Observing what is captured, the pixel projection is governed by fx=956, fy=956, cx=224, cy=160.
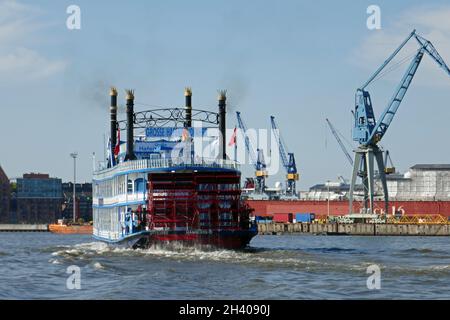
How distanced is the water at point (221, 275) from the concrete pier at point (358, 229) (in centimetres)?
7612

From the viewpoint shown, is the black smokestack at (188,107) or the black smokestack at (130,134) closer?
the black smokestack at (130,134)

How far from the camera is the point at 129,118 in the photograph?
79125mm

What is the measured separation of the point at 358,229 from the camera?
490ft

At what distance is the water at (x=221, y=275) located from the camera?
1682 inches

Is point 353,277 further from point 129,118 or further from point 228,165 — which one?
point 129,118

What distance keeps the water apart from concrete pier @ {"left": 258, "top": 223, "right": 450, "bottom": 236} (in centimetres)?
7612

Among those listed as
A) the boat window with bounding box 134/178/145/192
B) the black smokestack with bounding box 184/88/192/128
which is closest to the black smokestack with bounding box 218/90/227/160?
the black smokestack with bounding box 184/88/192/128

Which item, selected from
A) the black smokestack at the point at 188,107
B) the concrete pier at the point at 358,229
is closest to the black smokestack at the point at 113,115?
the black smokestack at the point at 188,107

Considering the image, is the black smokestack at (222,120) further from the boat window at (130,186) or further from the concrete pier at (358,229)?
the concrete pier at (358,229)

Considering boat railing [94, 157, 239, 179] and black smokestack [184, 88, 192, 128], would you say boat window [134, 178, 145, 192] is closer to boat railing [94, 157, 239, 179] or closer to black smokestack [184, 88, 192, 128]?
boat railing [94, 157, 239, 179]

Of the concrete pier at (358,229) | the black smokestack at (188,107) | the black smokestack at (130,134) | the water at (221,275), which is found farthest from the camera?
the concrete pier at (358,229)

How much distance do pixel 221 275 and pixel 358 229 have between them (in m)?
101

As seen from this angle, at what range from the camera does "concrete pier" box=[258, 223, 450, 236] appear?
144 metres
